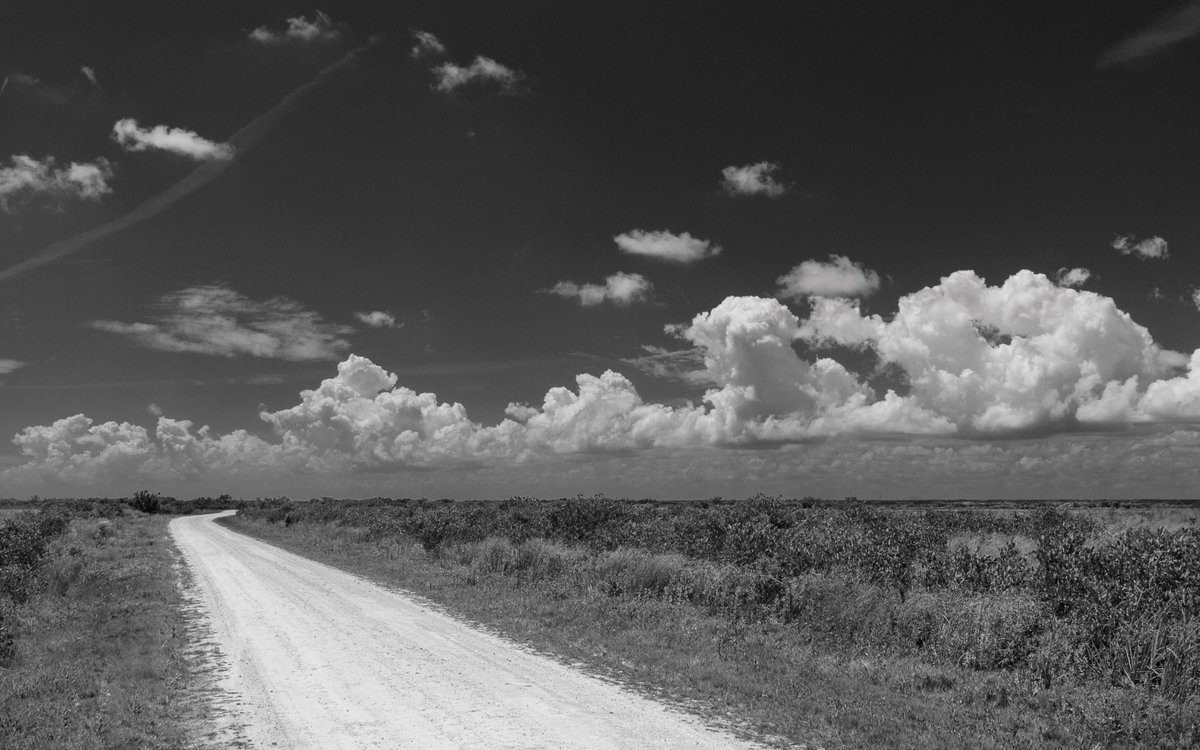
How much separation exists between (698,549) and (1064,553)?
35.4 feet

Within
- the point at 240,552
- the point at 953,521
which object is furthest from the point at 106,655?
the point at 953,521

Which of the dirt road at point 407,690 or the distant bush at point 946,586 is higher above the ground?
the distant bush at point 946,586

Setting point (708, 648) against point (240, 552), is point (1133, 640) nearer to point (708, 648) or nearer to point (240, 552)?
point (708, 648)

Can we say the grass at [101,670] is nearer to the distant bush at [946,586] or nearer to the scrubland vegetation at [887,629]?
the scrubland vegetation at [887,629]

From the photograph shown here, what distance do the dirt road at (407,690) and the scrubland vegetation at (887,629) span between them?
101cm

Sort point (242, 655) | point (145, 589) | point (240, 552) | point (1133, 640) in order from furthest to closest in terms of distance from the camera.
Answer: point (240, 552) → point (145, 589) → point (242, 655) → point (1133, 640)

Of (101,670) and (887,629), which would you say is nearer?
(101,670)

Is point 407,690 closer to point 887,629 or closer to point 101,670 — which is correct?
point 101,670

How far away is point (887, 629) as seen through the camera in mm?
Answer: 14414

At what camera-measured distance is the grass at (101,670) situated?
9.34 metres

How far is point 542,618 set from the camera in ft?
56.4

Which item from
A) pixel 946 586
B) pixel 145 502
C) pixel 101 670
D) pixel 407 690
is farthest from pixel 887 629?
pixel 145 502

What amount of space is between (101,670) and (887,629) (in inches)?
552

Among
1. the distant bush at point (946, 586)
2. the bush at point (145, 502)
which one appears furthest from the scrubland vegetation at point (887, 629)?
the bush at point (145, 502)
